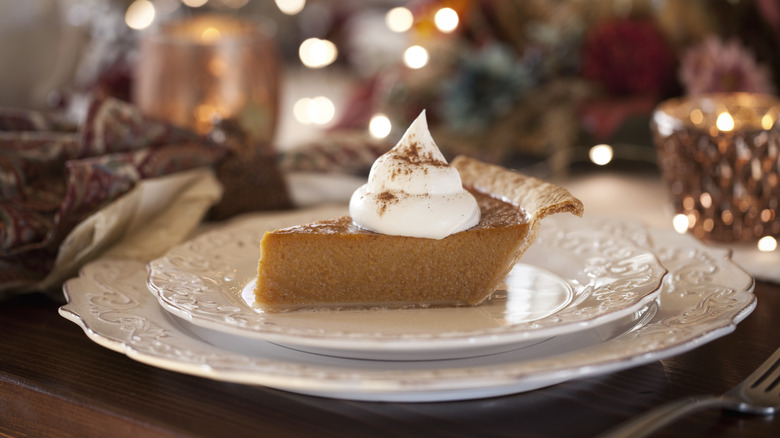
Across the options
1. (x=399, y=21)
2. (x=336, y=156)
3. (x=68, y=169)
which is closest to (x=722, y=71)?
(x=336, y=156)

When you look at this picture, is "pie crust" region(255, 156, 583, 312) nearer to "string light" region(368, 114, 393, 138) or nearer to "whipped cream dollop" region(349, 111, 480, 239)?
"whipped cream dollop" region(349, 111, 480, 239)

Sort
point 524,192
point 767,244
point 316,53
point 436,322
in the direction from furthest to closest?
point 316,53 < point 767,244 < point 524,192 < point 436,322

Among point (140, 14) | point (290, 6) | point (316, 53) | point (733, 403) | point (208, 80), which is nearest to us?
point (733, 403)

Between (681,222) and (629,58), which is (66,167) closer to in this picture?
(681,222)

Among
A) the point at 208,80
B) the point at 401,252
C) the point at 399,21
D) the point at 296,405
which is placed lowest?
the point at 296,405

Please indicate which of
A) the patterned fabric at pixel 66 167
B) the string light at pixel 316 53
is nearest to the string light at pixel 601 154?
the patterned fabric at pixel 66 167

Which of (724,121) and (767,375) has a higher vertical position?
(724,121)

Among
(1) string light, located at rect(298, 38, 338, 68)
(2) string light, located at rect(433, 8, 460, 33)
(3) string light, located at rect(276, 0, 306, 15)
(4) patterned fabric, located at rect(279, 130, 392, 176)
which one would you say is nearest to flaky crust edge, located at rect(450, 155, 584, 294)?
(4) patterned fabric, located at rect(279, 130, 392, 176)

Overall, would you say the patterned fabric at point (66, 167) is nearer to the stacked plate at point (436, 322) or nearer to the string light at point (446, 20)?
the stacked plate at point (436, 322)
